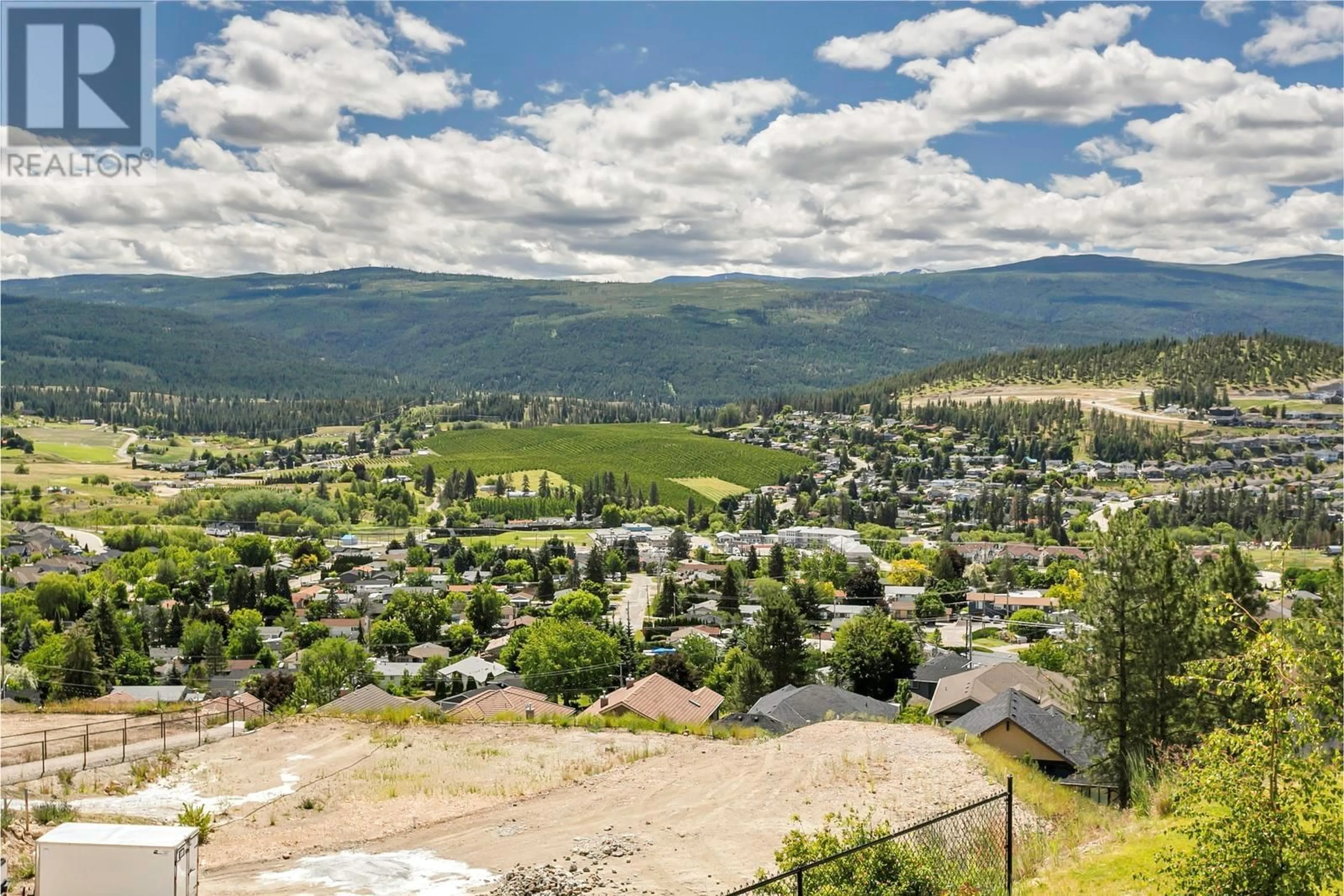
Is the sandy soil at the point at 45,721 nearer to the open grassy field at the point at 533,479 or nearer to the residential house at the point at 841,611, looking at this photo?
the residential house at the point at 841,611

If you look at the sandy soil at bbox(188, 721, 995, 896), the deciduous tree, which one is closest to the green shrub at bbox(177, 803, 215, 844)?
the sandy soil at bbox(188, 721, 995, 896)

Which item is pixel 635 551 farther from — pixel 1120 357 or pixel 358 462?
pixel 1120 357

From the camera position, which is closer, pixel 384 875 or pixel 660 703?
pixel 384 875

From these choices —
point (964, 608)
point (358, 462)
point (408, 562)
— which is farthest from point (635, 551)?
point (358, 462)

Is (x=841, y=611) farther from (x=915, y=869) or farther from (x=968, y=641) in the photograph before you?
(x=915, y=869)

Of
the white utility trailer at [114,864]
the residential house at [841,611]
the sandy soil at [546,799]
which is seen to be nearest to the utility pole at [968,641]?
the residential house at [841,611]

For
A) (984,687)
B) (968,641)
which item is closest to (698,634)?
(968,641)

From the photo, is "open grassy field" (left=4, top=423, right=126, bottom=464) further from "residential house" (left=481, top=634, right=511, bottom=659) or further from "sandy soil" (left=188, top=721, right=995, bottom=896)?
"sandy soil" (left=188, top=721, right=995, bottom=896)
